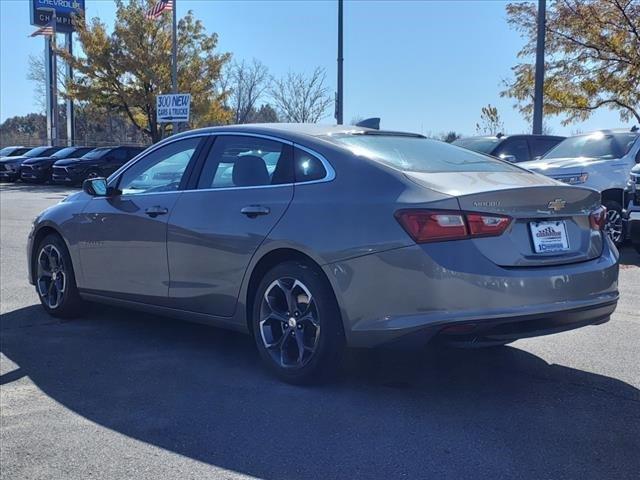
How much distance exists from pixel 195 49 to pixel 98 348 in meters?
33.7

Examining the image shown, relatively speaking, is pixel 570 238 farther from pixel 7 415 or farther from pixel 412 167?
pixel 7 415

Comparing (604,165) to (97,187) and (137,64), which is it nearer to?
(97,187)

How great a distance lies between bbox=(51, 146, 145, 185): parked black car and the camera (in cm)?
2600

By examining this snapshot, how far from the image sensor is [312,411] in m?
3.96

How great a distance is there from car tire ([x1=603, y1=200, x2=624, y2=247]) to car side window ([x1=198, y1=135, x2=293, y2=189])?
258 inches

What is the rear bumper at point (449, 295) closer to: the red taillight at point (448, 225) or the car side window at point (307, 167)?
the red taillight at point (448, 225)

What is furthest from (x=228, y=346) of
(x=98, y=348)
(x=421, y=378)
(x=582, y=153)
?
(x=582, y=153)

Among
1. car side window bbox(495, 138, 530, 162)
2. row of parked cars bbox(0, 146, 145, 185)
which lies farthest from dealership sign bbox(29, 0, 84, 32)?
car side window bbox(495, 138, 530, 162)

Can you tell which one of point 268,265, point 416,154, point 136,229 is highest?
point 416,154

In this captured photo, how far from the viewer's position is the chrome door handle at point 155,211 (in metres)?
5.07

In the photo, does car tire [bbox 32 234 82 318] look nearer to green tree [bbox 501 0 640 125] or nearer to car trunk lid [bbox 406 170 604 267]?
car trunk lid [bbox 406 170 604 267]

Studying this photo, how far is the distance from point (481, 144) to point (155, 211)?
8450mm

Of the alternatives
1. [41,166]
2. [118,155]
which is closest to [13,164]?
[41,166]

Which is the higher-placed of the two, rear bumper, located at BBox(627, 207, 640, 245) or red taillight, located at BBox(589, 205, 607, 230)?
red taillight, located at BBox(589, 205, 607, 230)
